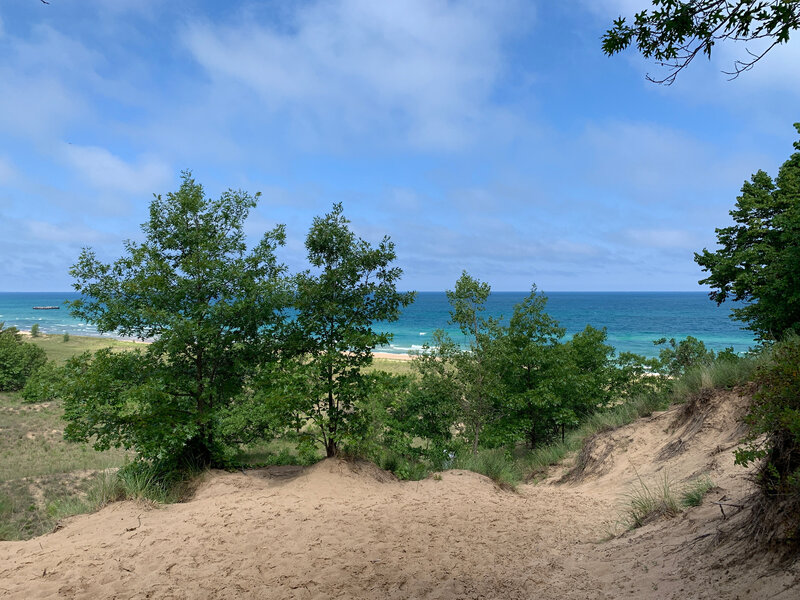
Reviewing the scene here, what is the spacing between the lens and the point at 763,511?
456cm

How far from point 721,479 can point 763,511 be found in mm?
3182

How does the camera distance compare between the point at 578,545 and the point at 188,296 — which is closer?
the point at 578,545

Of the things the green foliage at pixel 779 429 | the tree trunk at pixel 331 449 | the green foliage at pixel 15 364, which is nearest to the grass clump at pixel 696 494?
the green foliage at pixel 779 429

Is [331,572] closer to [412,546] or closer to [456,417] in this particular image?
[412,546]

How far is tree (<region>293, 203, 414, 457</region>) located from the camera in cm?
1039

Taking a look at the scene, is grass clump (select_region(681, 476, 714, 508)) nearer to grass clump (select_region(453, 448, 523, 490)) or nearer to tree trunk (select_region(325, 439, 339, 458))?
grass clump (select_region(453, 448, 523, 490))

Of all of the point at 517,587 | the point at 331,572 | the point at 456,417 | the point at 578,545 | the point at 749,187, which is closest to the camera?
the point at 517,587

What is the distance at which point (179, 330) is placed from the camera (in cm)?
1037

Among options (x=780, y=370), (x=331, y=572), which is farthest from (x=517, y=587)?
(x=780, y=370)

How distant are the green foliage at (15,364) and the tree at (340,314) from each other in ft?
104

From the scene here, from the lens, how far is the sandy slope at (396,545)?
16.7 ft

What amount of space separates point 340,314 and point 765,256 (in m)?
13.0

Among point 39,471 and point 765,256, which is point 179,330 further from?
point 765,256

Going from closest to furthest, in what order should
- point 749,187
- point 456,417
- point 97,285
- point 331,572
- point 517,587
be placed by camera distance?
point 517,587 < point 331,572 < point 97,285 < point 456,417 < point 749,187
